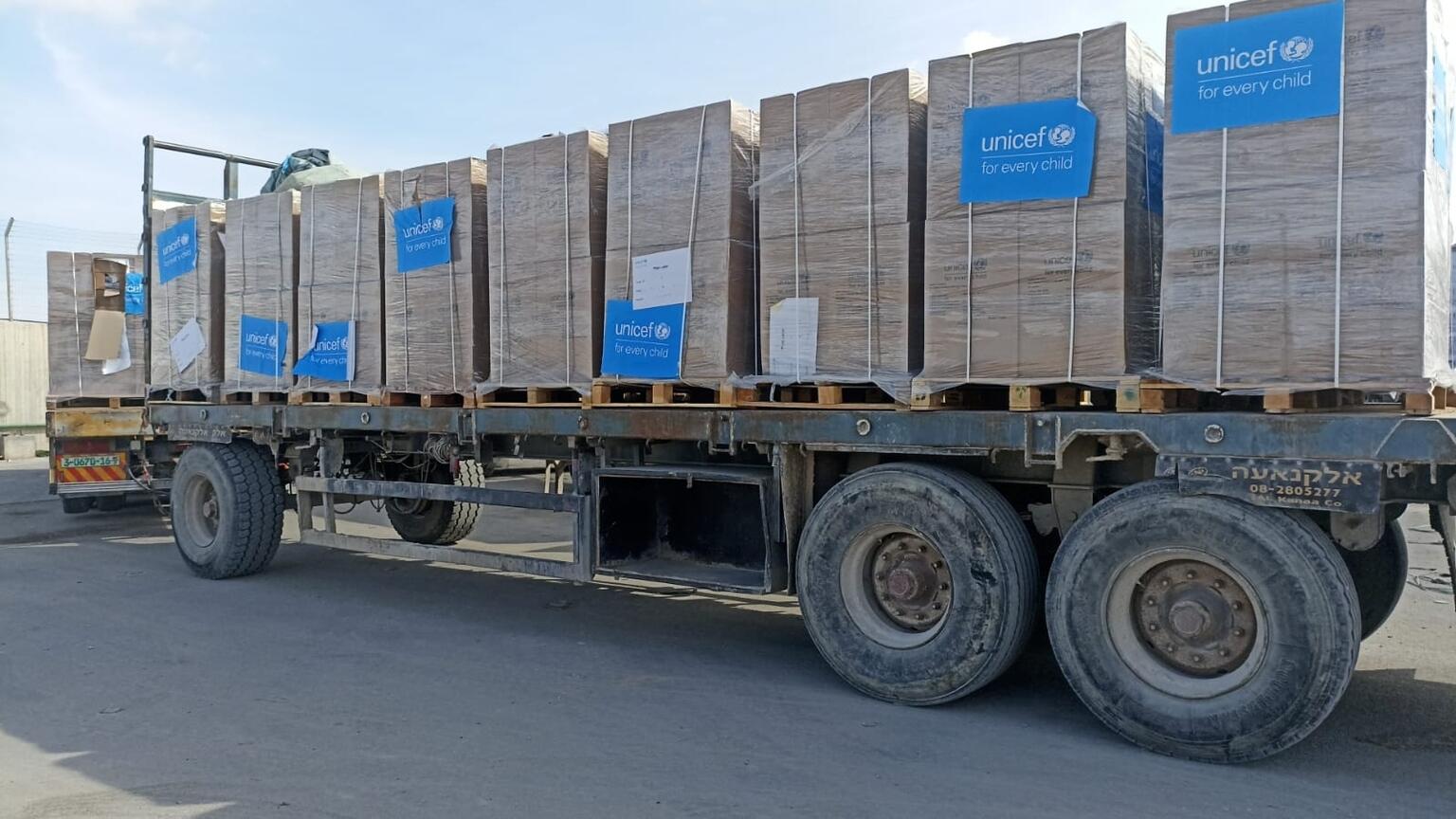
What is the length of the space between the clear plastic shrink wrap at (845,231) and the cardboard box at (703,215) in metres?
0.23

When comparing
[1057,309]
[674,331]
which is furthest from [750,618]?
[1057,309]

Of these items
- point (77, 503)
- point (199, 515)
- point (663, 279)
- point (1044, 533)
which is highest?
point (663, 279)

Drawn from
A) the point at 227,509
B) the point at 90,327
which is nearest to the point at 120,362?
the point at 90,327

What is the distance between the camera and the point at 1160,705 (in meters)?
4.33

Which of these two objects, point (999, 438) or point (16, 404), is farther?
point (16, 404)

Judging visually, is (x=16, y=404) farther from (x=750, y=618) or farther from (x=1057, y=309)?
(x=1057, y=309)

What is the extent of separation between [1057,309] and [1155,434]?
2.23 feet

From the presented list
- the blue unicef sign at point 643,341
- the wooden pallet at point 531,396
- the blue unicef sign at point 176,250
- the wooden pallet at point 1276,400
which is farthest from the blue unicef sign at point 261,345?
the wooden pallet at point 1276,400

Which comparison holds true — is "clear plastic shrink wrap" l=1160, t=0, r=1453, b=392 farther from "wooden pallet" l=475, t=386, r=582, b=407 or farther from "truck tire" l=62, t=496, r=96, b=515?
"truck tire" l=62, t=496, r=96, b=515

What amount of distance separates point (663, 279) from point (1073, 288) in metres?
2.30

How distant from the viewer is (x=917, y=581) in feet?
16.8

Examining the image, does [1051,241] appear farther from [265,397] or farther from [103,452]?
[103,452]

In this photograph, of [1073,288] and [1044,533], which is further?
[1044,533]

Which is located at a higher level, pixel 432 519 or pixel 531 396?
pixel 531 396
